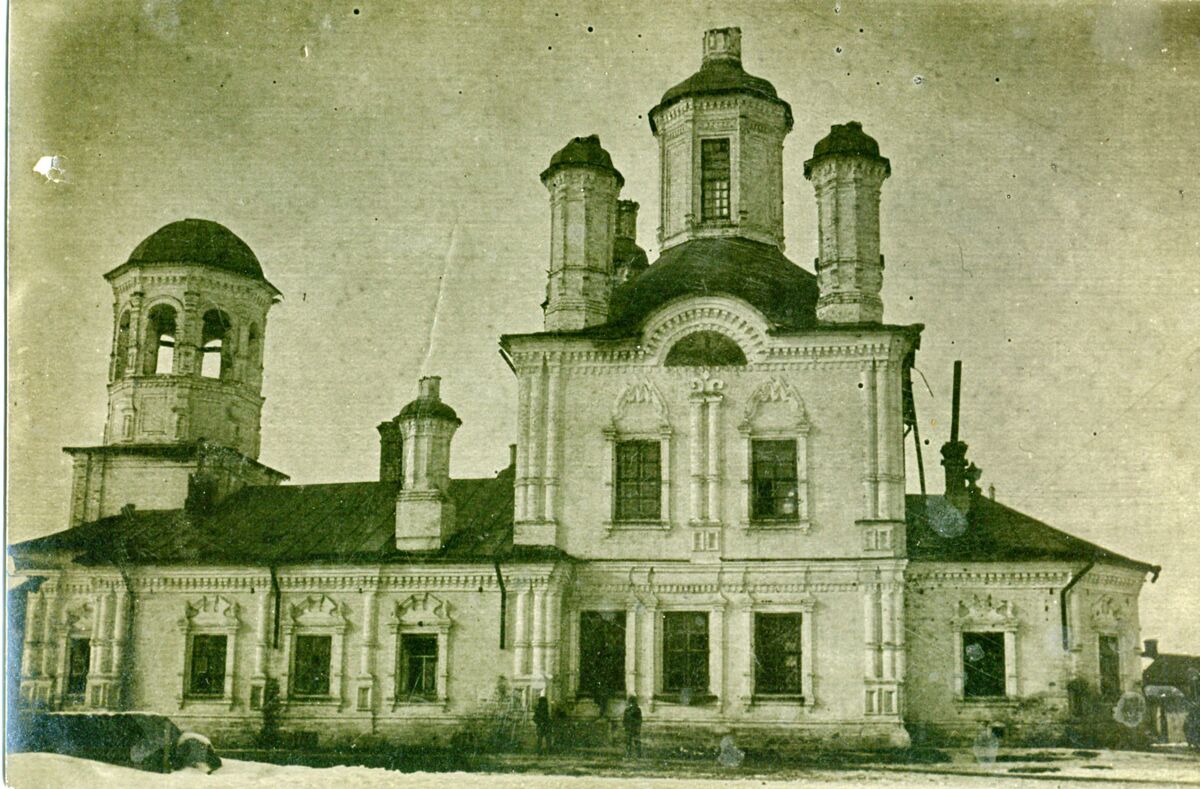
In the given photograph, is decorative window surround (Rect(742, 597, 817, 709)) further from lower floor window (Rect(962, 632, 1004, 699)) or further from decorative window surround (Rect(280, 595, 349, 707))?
decorative window surround (Rect(280, 595, 349, 707))

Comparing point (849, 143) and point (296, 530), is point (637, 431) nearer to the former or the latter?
point (849, 143)

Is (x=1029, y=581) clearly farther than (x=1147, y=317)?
Yes

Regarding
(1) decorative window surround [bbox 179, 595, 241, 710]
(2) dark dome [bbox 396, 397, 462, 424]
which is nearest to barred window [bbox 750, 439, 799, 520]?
(2) dark dome [bbox 396, 397, 462, 424]

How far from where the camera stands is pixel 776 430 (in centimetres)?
1698

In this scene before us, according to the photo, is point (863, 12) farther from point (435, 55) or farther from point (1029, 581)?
point (1029, 581)

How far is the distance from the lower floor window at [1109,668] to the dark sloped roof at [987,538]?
1.08m

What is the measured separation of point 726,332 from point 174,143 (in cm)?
668

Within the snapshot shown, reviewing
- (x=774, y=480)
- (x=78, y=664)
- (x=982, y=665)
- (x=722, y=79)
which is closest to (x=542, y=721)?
(x=774, y=480)

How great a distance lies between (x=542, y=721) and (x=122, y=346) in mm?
7507

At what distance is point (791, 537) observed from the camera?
16781mm

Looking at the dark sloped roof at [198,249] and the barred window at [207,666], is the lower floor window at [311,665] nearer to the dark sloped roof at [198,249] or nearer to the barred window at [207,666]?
the barred window at [207,666]

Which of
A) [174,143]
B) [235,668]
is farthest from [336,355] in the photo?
[235,668]

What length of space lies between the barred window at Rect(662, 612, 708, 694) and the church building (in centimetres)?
4

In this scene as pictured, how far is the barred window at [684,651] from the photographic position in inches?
658
